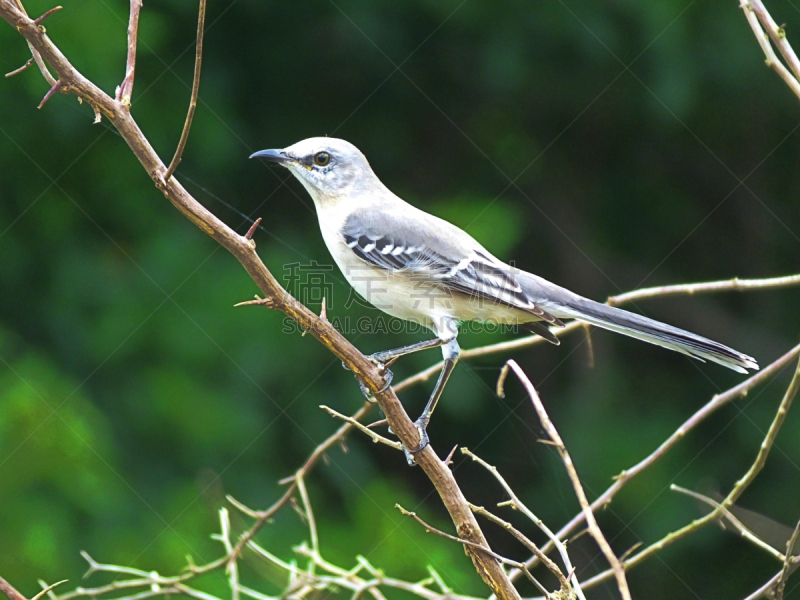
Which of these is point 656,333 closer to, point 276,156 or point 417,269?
point 417,269

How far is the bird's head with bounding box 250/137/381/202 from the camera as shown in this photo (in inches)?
99.0

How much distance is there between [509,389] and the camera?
157 inches

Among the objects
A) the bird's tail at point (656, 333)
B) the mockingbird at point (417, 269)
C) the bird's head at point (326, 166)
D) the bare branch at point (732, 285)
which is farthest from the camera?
the bird's head at point (326, 166)

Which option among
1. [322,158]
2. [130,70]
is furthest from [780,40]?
[322,158]

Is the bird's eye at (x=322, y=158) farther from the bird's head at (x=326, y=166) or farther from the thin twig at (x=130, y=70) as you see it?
the thin twig at (x=130, y=70)

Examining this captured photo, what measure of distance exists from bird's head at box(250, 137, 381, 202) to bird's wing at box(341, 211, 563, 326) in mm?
152

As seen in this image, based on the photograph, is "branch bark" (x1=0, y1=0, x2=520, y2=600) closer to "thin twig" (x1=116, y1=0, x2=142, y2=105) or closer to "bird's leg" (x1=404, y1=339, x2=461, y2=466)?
"thin twig" (x1=116, y1=0, x2=142, y2=105)

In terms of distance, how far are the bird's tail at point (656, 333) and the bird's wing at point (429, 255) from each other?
15 cm

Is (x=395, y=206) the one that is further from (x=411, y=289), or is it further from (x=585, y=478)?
(x=585, y=478)

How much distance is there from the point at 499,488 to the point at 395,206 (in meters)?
2.00

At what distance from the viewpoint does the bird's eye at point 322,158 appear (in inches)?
99.9

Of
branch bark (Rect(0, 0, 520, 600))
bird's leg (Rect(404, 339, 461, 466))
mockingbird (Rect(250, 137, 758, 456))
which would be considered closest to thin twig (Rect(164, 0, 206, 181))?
branch bark (Rect(0, 0, 520, 600))

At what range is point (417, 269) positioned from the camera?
242 centimetres

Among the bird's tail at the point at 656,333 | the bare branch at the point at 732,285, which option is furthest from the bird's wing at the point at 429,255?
the bare branch at the point at 732,285
